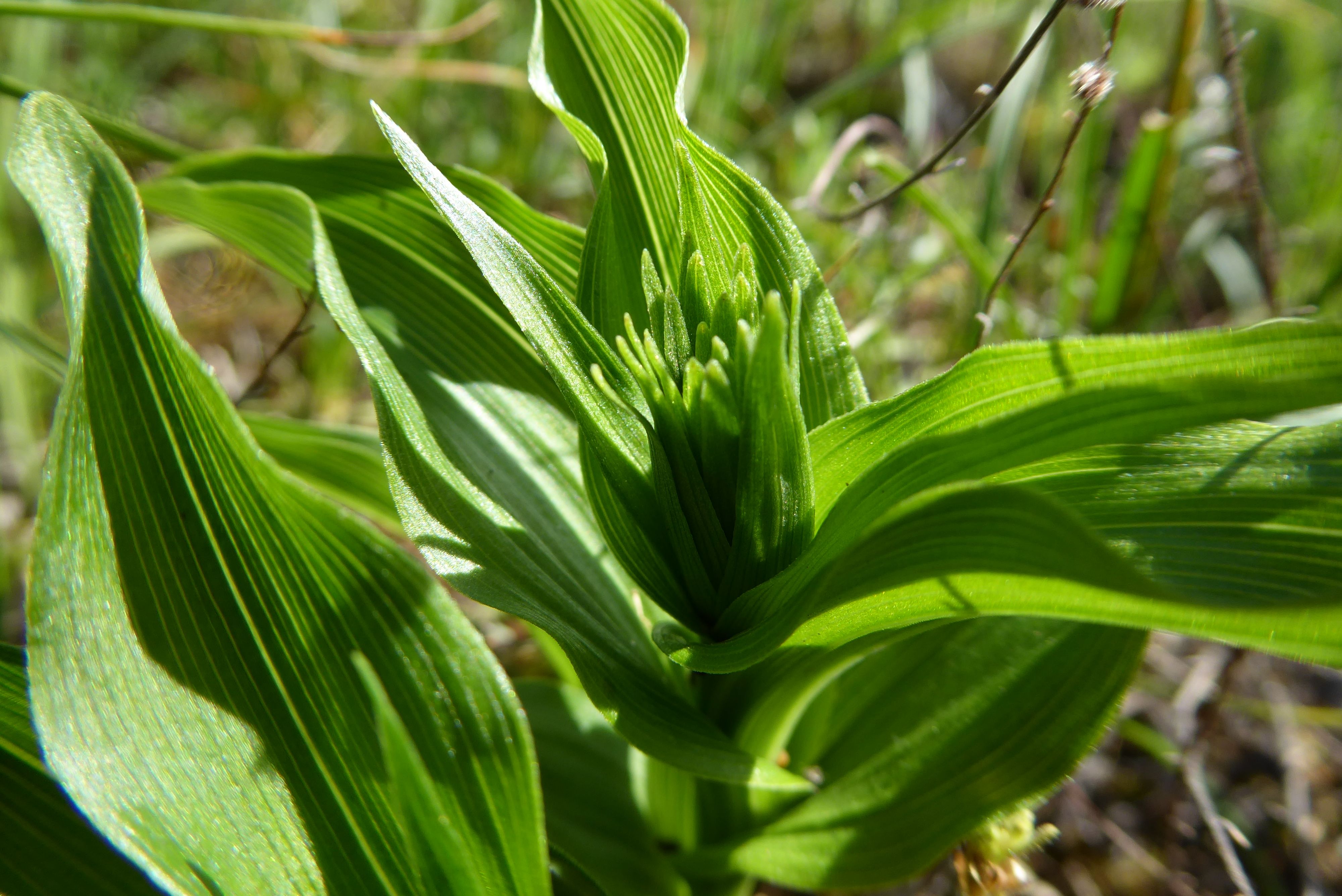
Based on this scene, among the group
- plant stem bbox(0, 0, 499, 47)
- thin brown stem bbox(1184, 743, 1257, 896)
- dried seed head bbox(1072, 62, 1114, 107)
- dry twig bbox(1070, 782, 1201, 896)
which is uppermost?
plant stem bbox(0, 0, 499, 47)

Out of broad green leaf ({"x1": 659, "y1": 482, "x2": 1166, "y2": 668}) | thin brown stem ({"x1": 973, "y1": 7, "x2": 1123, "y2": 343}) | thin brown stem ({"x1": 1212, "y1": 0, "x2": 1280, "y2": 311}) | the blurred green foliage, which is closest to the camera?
broad green leaf ({"x1": 659, "y1": 482, "x2": 1166, "y2": 668})

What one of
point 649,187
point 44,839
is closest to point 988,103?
point 649,187

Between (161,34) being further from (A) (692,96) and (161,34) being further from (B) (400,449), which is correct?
(B) (400,449)

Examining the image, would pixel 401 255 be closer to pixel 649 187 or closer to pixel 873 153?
pixel 649 187

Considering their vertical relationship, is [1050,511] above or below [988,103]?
below

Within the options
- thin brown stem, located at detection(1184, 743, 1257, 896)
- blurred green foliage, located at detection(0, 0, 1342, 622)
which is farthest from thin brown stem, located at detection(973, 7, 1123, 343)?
thin brown stem, located at detection(1184, 743, 1257, 896)

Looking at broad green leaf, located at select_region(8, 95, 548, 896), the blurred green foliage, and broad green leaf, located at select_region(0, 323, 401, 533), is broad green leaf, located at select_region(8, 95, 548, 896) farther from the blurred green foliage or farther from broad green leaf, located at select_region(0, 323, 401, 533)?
the blurred green foliage
